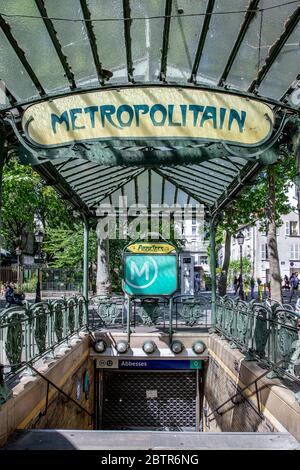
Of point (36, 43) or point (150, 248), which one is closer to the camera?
point (36, 43)

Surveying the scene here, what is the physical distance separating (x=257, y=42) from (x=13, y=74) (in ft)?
10.3

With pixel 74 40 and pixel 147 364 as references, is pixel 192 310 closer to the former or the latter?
pixel 147 364

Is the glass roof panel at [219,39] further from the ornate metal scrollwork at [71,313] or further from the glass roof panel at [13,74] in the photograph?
the ornate metal scrollwork at [71,313]

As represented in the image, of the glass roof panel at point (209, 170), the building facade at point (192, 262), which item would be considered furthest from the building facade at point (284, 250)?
the glass roof panel at point (209, 170)

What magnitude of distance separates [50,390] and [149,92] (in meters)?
4.53

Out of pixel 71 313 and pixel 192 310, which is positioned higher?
pixel 71 313

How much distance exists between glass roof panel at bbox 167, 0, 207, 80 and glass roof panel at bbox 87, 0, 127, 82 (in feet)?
2.05

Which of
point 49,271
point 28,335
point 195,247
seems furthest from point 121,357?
point 195,247

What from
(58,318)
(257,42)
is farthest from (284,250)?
(257,42)

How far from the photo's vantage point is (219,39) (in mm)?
5516

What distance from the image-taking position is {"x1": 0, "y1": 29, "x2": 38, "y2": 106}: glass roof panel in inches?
211

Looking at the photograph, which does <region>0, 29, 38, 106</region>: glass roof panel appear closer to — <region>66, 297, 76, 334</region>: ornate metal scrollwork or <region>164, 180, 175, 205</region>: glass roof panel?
<region>66, 297, 76, 334</region>: ornate metal scrollwork

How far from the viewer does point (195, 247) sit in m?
67.7

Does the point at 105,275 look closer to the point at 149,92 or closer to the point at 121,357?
the point at 121,357
